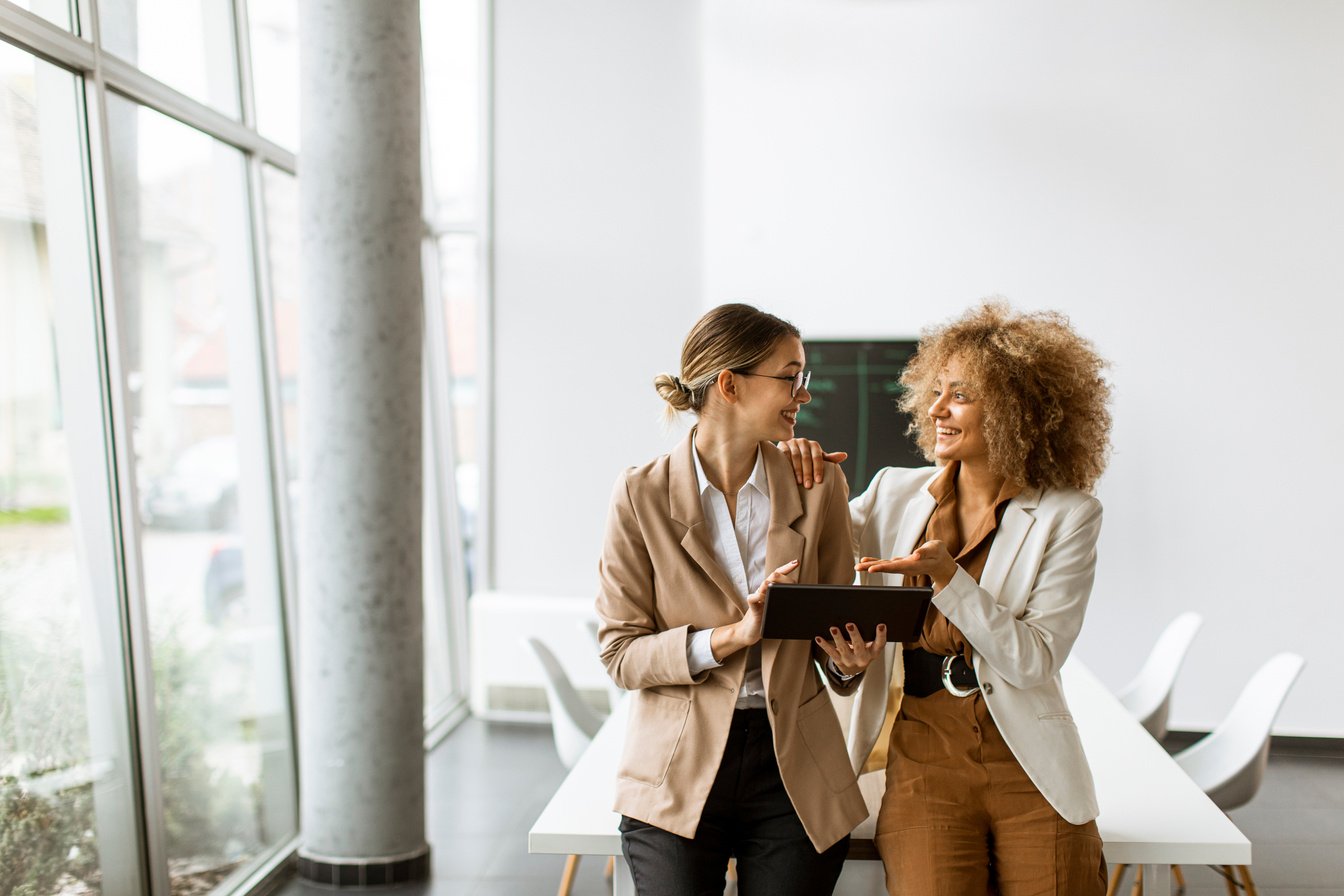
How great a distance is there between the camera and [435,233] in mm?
6848

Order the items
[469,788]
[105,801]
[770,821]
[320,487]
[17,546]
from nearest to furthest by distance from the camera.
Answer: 1. [770,821]
2. [17,546]
3. [105,801]
4. [320,487]
5. [469,788]

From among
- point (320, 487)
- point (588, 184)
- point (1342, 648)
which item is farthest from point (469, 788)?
point (1342, 648)

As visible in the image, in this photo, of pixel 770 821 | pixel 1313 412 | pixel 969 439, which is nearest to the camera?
pixel 770 821

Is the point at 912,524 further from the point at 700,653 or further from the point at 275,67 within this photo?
the point at 275,67

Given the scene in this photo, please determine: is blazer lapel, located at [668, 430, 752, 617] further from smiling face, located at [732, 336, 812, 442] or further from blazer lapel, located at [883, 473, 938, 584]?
blazer lapel, located at [883, 473, 938, 584]

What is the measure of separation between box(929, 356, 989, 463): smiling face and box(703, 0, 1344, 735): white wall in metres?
3.56

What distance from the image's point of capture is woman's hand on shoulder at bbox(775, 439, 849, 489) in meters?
2.44

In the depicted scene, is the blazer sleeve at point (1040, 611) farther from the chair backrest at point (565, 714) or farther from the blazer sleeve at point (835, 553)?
the chair backrest at point (565, 714)

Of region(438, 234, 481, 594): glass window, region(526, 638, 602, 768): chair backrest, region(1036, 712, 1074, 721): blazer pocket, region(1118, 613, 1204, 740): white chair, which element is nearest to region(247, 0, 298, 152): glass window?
region(438, 234, 481, 594): glass window

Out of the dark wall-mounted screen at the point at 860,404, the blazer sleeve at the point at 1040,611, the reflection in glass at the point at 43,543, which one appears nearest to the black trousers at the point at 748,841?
the blazer sleeve at the point at 1040,611

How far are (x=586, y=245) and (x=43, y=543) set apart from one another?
3.74 m

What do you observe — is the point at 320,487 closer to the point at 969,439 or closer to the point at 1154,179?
the point at 969,439

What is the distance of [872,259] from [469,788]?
3.21 metres

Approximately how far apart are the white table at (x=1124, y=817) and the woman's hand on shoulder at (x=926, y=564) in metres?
0.62
